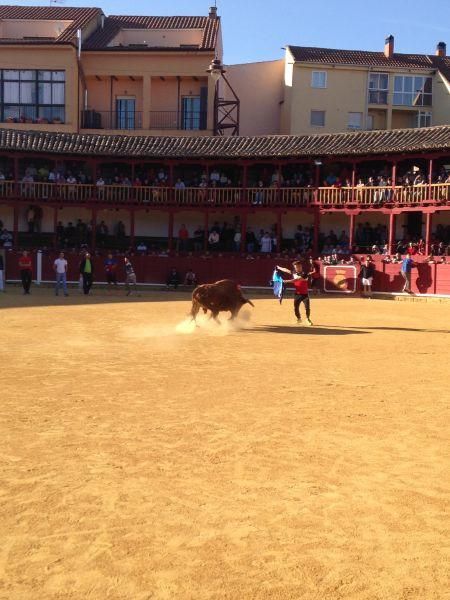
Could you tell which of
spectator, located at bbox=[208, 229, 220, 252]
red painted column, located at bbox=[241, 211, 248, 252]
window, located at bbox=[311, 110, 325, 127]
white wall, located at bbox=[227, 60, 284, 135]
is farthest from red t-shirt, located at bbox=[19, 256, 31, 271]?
window, located at bbox=[311, 110, 325, 127]

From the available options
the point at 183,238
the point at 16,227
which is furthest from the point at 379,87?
the point at 16,227

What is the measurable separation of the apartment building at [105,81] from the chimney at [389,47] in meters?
11.4

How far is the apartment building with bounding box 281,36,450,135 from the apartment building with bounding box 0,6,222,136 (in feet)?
18.7

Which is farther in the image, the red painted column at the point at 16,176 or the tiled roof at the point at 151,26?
the tiled roof at the point at 151,26

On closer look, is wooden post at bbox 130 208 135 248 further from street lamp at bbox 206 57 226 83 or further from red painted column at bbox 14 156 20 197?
street lamp at bbox 206 57 226 83

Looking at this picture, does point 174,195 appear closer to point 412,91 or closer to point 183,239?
point 183,239

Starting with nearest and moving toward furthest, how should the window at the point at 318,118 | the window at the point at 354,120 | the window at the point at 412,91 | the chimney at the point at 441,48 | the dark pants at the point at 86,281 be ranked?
the dark pants at the point at 86,281
the window at the point at 318,118
the window at the point at 354,120
the window at the point at 412,91
the chimney at the point at 441,48

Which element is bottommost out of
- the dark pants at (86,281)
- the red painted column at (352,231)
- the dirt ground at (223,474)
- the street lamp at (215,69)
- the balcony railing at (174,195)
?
the dirt ground at (223,474)

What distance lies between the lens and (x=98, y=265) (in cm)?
2986

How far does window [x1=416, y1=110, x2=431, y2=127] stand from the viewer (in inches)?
1722

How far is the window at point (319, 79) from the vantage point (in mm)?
42375

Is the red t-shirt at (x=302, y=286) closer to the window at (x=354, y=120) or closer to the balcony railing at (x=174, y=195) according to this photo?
the balcony railing at (x=174, y=195)

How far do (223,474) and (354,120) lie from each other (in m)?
40.8

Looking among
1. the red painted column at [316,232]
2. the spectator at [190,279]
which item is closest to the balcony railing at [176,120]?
the red painted column at [316,232]
